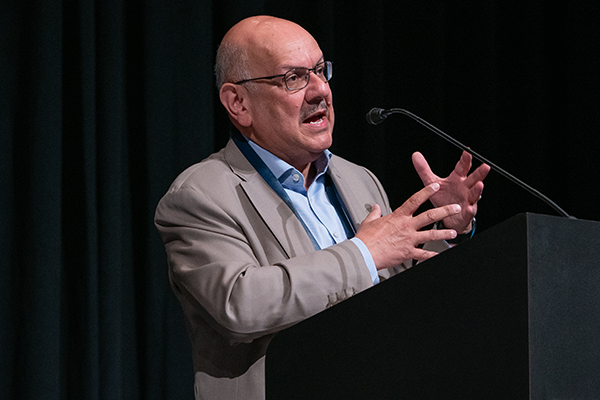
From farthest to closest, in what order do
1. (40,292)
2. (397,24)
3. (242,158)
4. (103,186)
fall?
(397,24) → (103,186) → (40,292) → (242,158)

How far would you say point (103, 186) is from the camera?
2.28 metres

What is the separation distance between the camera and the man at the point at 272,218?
132 cm

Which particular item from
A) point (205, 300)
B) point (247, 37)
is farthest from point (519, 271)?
point (247, 37)

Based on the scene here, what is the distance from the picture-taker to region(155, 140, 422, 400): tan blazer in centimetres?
132

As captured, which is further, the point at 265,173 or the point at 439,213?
the point at 265,173

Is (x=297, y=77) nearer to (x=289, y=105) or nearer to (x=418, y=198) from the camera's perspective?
(x=289, y=105)

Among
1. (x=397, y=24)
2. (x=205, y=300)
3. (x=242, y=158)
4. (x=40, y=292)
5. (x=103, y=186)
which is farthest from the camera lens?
(x=397, y=24)

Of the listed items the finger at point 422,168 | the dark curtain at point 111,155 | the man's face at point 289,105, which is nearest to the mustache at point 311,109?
the man's face at point 289,105

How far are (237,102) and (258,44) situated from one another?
0.53 feet

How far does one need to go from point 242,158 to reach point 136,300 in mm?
928

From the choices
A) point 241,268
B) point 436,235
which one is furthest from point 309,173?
point 436,235

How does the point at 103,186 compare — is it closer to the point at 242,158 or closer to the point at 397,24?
the point at 242,158

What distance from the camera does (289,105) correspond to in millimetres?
1745

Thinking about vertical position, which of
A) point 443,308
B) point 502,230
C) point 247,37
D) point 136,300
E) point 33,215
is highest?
point 247,37
